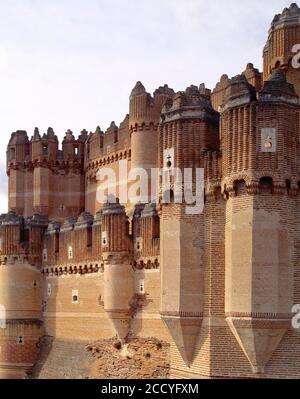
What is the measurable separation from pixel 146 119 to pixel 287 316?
73.1ft

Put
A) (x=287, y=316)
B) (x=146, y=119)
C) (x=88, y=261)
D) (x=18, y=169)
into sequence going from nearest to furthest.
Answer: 1. (x=287, y=316)
2. (x=88, y=261)
3. (x=146, y=119)
4. (x=18, y=169)

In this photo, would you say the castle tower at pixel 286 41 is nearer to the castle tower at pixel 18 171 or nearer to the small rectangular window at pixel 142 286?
the small rectangular window at pixel 142 286

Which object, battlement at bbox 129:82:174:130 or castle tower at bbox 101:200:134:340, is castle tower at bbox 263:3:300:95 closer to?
castle tower at bbox 101:200:134:340

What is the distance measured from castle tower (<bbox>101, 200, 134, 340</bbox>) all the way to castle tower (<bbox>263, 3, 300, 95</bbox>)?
970 cm

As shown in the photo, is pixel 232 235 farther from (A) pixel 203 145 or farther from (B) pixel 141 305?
(B) pixel 141 305

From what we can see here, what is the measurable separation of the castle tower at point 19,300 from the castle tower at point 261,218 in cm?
1937

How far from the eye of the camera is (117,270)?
104ft

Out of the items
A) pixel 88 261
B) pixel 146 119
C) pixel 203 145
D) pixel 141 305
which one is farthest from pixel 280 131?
pixel 146 119

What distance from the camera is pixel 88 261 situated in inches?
1363

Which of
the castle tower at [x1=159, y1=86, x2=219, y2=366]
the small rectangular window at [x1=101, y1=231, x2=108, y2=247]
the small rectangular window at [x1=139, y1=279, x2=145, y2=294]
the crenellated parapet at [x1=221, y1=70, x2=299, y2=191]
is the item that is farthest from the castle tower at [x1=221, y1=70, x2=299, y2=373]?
the small rectangular window at [x1=101, y1=231, x2=108, y2=247]

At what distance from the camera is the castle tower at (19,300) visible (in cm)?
3859

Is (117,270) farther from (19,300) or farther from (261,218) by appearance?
(261,218)

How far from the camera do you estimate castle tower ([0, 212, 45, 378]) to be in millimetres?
38594

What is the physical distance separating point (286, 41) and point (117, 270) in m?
12.0
